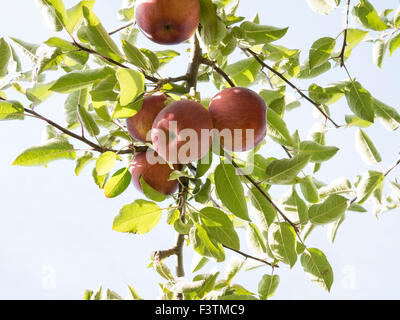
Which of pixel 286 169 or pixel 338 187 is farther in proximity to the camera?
pixel 338 187

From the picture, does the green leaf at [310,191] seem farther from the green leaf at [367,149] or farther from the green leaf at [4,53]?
the green leaf at [4,53]

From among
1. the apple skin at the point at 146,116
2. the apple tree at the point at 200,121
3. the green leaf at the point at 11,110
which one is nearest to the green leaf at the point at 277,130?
the apple tree at the point at 200,121

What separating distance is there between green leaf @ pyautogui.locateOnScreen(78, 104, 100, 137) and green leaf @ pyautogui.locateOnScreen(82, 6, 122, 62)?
0.60 feet

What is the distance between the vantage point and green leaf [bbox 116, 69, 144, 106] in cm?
85

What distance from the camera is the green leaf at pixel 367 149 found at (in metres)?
1.31

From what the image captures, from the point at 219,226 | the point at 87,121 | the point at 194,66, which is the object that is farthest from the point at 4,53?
the point at 219,226

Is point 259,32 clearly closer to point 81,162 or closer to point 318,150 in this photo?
point 318,150

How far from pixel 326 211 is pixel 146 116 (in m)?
0.61

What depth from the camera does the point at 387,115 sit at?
1294mm

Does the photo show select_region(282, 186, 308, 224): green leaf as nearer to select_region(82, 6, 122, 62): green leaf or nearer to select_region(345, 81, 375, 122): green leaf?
select_region(345, 81, 375, 122): green leaf
